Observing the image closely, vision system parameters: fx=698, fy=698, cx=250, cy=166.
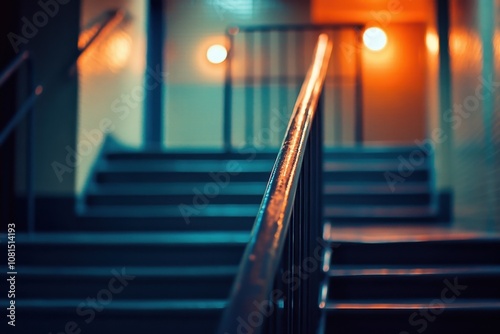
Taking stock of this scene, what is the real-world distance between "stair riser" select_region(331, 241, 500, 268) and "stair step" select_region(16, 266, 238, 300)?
55 cm

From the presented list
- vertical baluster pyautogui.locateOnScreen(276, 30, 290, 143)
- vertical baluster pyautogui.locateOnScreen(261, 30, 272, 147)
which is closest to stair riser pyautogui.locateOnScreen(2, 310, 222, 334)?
vertical baluster pyautogui.locateOnScreen(261, 30, 272, 147)

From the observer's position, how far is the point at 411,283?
2.88m

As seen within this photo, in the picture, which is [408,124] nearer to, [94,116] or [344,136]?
[344,136]

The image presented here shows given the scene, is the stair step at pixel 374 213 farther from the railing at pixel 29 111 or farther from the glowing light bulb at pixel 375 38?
the glowing light bulb at pixel 375 38

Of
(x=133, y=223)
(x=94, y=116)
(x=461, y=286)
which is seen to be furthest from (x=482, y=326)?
(x=94, y=116)

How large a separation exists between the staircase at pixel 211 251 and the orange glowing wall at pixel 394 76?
2983 mm

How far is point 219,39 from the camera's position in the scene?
7.45m

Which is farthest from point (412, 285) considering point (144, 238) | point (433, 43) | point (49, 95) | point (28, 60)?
point (433, 43)

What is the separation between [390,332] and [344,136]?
5.52 meters

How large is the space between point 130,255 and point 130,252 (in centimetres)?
2

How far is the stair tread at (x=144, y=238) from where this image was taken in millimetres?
3539

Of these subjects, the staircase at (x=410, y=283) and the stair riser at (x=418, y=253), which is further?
the stair riser at (x=418, y=253)

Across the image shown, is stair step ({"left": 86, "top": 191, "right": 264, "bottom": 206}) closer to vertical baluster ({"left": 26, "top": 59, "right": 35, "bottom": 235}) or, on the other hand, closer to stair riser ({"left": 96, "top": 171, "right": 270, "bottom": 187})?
stair riser ({"left": 96, "top": 171, "right": 270, "bottom": 187})

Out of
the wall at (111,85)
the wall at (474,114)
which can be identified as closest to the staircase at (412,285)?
the wall at (474,114)
